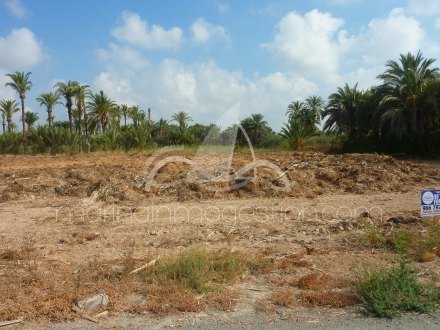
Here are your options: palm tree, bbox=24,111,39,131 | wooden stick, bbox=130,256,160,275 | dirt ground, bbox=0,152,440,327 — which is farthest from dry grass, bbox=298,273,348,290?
palm tree, bbox=24,111,39,131

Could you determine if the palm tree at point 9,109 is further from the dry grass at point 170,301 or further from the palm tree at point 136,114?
the dry grass at point 170,301

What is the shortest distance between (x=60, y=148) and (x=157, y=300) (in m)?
25.8

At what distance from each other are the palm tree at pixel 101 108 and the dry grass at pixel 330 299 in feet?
132

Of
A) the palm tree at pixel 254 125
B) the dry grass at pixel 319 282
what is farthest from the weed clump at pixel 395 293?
the palm tree at pixel 254 125

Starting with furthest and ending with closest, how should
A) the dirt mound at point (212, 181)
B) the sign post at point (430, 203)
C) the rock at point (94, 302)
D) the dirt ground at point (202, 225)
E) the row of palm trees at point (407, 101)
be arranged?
the row of palm trees at point (407, 101)
the dirt mound at point (212, 181)
the sign post at point (430, 203)
the dirt ground at point (202, 225)
the rock at point (94, 302)

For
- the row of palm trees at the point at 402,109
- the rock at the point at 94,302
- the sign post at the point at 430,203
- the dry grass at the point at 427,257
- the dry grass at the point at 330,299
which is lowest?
the dry grass at the point at 330,299

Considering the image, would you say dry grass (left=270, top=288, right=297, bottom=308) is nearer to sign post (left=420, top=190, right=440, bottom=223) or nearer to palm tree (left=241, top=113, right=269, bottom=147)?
sign post (left=420, top=190, right=440, bottom=223)

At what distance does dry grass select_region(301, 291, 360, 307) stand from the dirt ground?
0.03 m

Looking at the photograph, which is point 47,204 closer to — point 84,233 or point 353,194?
point 84,233

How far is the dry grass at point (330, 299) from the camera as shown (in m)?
4.45

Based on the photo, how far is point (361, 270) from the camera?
17.9 feet

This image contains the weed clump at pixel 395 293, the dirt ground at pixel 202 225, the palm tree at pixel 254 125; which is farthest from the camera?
the palm tree at pixel 254 125

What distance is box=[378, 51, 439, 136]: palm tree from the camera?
25.8 m

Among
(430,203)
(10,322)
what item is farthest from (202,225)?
(10,322)
